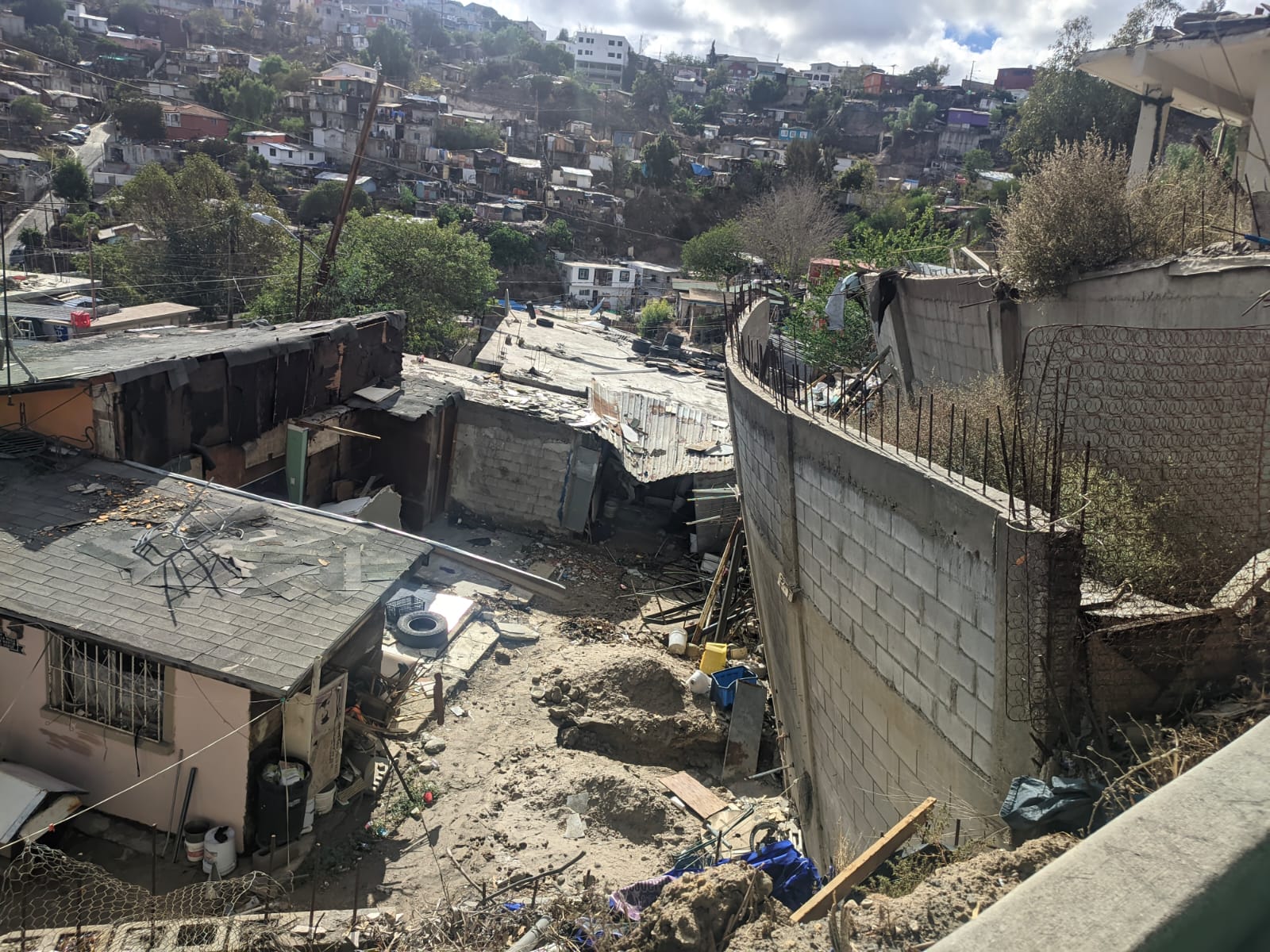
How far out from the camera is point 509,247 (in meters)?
53.9

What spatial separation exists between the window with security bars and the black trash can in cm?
110

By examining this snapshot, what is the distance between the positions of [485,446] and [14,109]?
6599 cm

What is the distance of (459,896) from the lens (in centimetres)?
684

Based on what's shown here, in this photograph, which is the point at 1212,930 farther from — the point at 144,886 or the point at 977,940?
the point at 144,886

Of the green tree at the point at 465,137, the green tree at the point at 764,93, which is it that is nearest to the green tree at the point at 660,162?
the green tree at the point at 465,137

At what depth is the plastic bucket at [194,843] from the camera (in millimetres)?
7066

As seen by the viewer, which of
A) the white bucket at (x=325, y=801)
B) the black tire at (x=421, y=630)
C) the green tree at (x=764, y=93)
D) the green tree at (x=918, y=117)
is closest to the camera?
the white bucket at (x=325, y=801)

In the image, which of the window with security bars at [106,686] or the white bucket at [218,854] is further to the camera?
the window with security bars at [106,686]

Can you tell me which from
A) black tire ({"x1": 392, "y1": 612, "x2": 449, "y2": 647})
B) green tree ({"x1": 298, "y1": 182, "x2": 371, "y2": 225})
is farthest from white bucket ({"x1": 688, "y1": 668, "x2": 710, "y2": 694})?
green tree ({"x1": 298, "y1": 182, "x2": 371, "y2": 225})

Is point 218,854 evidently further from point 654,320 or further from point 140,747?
point 654,320

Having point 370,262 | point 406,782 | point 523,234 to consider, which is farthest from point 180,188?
point 406,782

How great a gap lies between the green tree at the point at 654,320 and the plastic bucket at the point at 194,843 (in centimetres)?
3649

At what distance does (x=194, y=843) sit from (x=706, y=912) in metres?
5.34

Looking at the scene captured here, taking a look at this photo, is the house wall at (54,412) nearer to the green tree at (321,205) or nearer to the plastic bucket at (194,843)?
the plastic bucket at (194,843)
